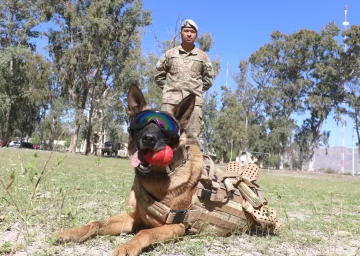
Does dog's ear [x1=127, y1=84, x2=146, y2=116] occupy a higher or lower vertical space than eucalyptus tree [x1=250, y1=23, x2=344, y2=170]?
lower

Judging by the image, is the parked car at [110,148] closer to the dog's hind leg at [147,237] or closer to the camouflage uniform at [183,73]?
the camouflage uniform at [183,73]

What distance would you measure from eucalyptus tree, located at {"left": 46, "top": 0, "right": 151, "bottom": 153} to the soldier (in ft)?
84.5

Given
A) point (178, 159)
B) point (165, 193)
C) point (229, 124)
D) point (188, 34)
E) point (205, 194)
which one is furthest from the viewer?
point (229, 124)

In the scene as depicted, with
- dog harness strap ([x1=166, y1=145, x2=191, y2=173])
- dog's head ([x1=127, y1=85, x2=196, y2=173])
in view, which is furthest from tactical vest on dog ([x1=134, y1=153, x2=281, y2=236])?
dog's head ([x1=127, y1=85, x2=196, y2=173])

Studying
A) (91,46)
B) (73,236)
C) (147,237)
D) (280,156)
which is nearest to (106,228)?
(73,236)

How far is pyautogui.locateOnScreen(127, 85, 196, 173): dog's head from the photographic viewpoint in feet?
9.02

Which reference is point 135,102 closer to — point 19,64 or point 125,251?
point 125,251

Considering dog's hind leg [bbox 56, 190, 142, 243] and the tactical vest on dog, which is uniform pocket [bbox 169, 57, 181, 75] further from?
dog's hind leg [bbox 56, 190, 142, 243]

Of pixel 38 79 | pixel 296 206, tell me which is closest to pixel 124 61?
pixel 38 79

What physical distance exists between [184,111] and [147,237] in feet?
3.72

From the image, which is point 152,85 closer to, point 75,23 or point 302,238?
point 75,23

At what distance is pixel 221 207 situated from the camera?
3.32 meters

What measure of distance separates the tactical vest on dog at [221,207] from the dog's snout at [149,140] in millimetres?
496

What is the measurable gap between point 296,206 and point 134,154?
5.15 meters
